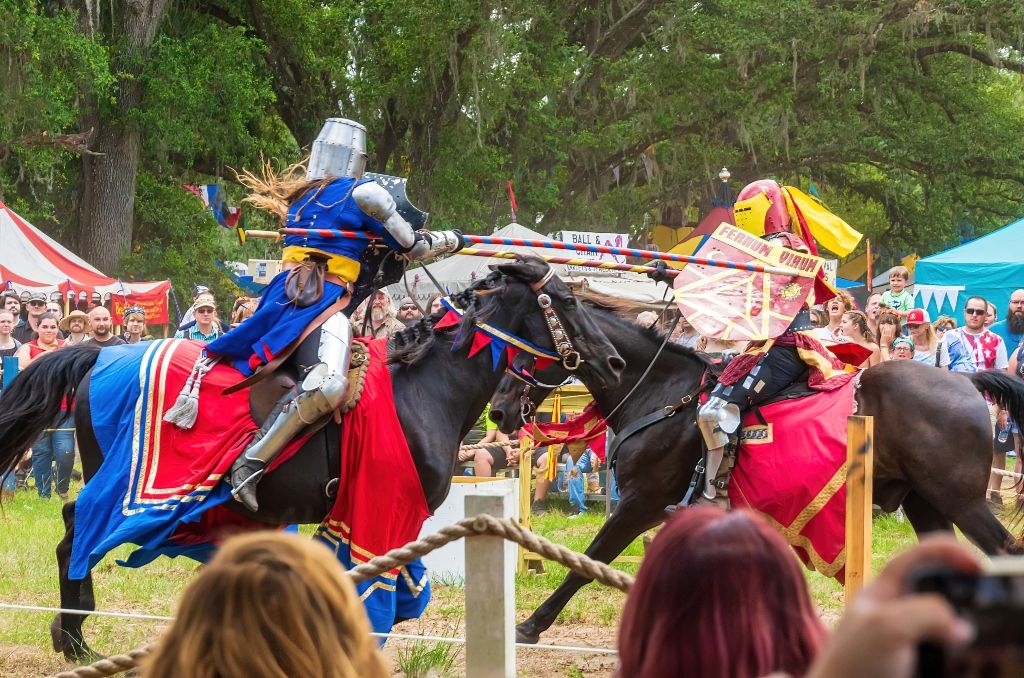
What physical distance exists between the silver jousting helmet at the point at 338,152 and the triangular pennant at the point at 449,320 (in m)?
0.86

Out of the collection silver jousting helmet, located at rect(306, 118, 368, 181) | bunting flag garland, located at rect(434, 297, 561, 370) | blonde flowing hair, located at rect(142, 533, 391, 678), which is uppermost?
silver jousting helmet, located at rect(306, 118, 368, 181)

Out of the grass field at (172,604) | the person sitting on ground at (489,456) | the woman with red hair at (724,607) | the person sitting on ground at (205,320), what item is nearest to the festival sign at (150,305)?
the person sitting on ground at (205,320)

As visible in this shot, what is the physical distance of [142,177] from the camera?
21484 millimetres

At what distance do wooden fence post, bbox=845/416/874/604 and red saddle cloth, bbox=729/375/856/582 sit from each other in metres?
0.73

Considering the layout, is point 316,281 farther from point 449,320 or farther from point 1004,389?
point 1004,389

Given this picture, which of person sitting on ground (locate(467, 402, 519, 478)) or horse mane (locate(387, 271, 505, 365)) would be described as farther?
person sitting on ground (locate(467, 402, 519, 478))

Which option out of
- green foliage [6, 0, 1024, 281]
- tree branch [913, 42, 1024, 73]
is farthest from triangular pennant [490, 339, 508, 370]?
tree branch [913, 42, 1024, 73]

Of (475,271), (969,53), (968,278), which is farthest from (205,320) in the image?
(969,53)

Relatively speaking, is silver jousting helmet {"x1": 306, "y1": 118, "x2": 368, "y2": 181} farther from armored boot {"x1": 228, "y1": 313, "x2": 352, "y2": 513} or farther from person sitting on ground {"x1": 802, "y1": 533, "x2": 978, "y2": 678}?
person sitting on ground {"x1": 802, "y1": 533, "x2": 978, "y2": 678}

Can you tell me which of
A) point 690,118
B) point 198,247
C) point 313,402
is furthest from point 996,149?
point 313,402

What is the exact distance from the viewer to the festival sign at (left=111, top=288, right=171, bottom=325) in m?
15.7

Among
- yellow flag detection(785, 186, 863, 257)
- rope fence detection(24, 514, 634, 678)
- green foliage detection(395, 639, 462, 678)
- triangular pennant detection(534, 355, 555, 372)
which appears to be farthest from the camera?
yellow flag detection(785, 186, 863, 257)

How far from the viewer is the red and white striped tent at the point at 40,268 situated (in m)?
14.8

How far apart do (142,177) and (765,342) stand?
18285 millimetres
